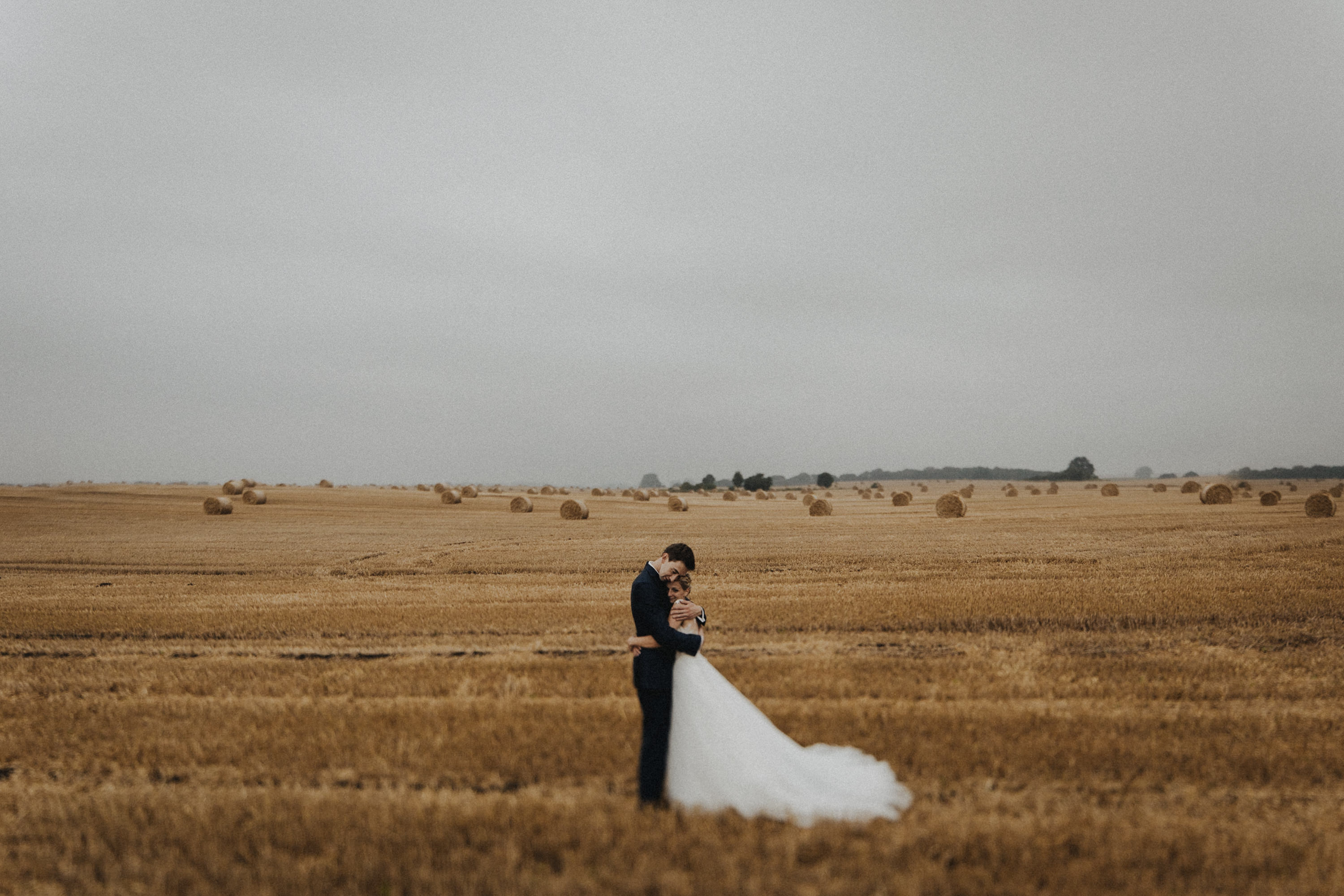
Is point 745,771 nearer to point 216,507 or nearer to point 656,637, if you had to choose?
point 656,637

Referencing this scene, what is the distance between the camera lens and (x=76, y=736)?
668cm

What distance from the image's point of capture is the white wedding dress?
15.8 feet

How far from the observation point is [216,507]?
3756cm

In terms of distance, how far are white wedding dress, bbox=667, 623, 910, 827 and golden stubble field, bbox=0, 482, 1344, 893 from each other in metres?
0.18

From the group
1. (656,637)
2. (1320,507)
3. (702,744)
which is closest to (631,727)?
(702,744)

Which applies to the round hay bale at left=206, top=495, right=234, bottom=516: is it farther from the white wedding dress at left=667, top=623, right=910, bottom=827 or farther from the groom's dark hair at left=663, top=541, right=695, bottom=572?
the white wedding dress at left=667, top=623, right=910, bottom=827

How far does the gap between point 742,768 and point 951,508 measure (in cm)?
3346

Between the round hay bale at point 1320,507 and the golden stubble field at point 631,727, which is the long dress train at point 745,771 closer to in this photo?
the golden stubble field at point 631,727

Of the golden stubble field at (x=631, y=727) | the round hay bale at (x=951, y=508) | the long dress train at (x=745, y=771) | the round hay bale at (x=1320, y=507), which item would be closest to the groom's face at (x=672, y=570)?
the long dress train at (x=745, y=771)

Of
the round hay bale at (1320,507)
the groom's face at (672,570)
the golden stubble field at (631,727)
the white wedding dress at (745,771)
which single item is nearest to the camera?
the golden stubble field at (631,727)

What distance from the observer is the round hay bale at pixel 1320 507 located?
93.9ft

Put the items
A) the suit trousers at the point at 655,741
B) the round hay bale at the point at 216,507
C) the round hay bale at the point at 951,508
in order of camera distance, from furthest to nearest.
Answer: the round hay bale at the point at 216,507
the round hay bale at the point at 951,508
the suit trousers at the point at 655,741

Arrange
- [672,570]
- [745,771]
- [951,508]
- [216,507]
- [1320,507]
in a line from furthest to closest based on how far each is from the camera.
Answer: [216,507] < [951,508] < [1320,507] < [672,570] < [745,771]

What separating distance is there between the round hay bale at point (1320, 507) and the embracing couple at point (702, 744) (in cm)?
3461
